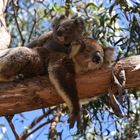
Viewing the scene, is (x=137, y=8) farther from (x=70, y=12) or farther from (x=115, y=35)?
(x=70, y=12)

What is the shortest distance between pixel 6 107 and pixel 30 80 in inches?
11.7

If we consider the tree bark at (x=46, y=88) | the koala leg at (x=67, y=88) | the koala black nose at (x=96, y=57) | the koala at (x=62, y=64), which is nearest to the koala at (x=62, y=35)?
the koala at (x=62, y=64)

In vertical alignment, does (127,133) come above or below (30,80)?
below

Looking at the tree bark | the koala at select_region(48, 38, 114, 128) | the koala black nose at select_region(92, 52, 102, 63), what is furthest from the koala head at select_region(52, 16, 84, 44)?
the tree bark

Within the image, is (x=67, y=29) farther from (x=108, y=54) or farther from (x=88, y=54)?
(x=108, y=54)

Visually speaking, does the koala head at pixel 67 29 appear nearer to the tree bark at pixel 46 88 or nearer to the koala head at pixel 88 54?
the koala head at pixel 88 54

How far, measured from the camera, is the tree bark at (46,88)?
10.7 ft

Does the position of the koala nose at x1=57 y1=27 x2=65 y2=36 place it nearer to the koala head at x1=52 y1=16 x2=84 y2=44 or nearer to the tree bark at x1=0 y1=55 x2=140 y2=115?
the koala head at x1=52 y1=16 x2=84 y2=44

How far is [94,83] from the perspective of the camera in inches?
131

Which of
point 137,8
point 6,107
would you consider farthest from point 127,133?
point 6,107

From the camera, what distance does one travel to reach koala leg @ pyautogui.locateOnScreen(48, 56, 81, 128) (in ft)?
10.9

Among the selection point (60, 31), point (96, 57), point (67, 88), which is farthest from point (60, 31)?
point (67, 88)

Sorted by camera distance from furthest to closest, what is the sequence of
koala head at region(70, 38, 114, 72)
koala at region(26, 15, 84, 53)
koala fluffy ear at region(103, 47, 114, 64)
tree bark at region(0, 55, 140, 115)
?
koala at region(26, 15, 84, 53) → koala fluffy ear at region(103, 47, 114, 64) → koala head at region(70, 38, 114, 72) → tree bark at region(0, 55, 140, 115)

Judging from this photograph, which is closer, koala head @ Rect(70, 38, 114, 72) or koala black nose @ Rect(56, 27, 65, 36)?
koala head @ Rect(70, 38, 114, 72)
